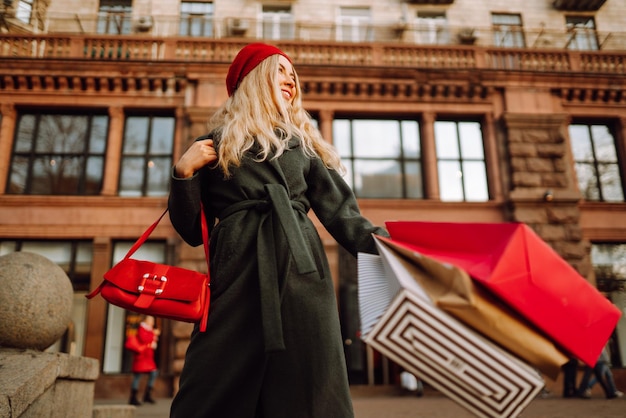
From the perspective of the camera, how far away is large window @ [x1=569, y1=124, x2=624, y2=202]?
15.5 metres

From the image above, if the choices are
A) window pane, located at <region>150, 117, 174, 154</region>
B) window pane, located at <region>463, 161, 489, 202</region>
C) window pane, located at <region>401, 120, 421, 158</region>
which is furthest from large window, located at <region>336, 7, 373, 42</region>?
window pane, located at <region>150, 117, 174, 154</region>

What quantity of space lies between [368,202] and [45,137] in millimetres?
9890

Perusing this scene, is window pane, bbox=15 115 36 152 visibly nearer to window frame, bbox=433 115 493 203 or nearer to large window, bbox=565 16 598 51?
window frame, bbox=433 115 493 203

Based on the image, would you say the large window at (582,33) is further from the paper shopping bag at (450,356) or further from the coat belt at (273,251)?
the paper shopping bag at (450,356)

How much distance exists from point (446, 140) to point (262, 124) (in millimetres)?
13960

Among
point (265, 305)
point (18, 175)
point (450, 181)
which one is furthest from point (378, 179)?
point (265, 305)

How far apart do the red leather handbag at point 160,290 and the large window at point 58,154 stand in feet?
44.8

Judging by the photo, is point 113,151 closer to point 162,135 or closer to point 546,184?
point 162,135

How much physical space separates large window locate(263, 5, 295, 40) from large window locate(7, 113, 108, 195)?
626cm

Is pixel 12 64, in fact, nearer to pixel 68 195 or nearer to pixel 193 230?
pixel 68 195

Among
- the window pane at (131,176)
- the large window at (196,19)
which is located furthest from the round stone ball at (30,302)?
the large window at (196,19)

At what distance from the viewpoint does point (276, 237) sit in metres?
2.23

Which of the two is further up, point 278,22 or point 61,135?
point 278,22

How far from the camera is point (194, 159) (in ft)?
7.68
